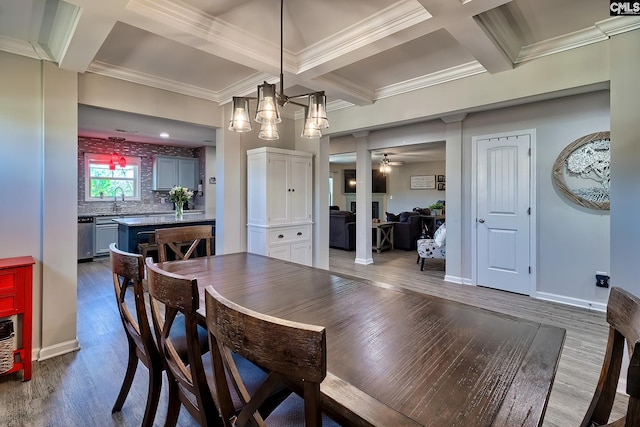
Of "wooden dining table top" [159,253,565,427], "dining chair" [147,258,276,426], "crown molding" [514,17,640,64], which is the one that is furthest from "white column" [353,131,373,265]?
"dining chair" [147,258,276,426]

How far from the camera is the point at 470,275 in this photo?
431 centimetres

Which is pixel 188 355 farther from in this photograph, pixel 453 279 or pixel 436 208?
pixel 436 208

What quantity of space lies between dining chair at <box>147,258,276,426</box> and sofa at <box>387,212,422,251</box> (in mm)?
6158

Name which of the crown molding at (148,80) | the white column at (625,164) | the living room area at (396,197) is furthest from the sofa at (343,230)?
the white column at (625,164)

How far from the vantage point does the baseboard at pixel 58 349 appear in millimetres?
2469

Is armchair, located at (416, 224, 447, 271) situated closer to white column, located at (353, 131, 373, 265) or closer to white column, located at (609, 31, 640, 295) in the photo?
white column, located at (353, 131, 373, 265)

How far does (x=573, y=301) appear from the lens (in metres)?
3.50

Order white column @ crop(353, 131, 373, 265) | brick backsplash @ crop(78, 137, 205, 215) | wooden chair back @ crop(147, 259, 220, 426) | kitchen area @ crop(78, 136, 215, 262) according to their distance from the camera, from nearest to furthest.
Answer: wooden chair back @ crop(147, 259, 220, 426) → white column @ crop(353, 131, 373, 265) → kitchen area @ crop(78, 136, 215, 262) → brick backsplash @ crop(78, 137, 205, 215)

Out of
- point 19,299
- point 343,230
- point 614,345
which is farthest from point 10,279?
point 343,230

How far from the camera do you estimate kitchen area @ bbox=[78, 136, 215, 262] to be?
6.09 meters

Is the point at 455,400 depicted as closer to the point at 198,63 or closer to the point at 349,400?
the point at 349,400

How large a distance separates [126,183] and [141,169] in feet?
1.46

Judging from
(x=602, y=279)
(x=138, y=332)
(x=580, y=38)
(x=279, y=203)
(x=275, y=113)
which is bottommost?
(x=602, y=279)

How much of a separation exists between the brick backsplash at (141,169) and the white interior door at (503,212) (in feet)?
20.6
